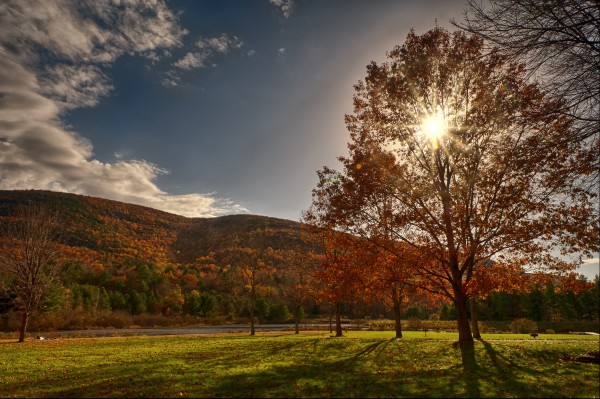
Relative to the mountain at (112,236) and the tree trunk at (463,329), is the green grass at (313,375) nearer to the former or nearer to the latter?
the tree trunk at (463,329)

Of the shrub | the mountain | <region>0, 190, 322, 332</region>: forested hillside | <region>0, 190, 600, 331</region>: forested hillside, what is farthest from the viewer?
the mountain

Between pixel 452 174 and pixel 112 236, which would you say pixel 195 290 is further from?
pixel 452 174

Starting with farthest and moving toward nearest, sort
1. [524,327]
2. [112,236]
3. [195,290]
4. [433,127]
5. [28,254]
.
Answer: [112,236]
[195,290]
[524,327]
[28,254]
[433,127]

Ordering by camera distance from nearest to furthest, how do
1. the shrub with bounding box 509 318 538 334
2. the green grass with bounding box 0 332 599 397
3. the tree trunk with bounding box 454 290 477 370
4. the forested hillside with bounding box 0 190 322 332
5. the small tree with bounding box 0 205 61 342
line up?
the green grass with bounding box 0 332 599 397 < the tree trunk with bounding box 454 290 477 370 < the small tree with bounding box 0 205 61 342 < the shrub with bounding box 509 318 538 334 < the forested hillside with bounding box 0 190 322 332

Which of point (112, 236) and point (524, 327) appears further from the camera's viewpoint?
point (112, 236)

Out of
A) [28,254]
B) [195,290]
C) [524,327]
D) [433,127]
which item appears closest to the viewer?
[433,127]

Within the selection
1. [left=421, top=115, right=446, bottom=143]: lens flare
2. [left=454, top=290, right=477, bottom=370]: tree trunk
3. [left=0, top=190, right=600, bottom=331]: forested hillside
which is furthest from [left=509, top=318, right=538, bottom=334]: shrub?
[left=421, top=115, right=446, bottom=143]: lens flare

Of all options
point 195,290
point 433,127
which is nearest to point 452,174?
point 433,127

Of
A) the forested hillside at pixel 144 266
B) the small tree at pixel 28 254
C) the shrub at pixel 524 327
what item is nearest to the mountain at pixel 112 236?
the forested hillside at pixel 144 266

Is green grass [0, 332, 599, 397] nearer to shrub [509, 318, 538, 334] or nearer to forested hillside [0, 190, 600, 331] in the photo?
forested hillside [0, 190, 600, 331]

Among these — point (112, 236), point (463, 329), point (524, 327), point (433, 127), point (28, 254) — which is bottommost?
point (524, 327)

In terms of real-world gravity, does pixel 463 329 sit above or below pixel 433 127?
below

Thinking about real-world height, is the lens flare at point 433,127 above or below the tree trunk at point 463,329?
above

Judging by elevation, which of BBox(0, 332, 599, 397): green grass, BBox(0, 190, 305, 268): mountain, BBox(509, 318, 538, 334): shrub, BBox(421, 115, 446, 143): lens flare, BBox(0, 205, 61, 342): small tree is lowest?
BBox(509, 318, 538, 334): shrub
